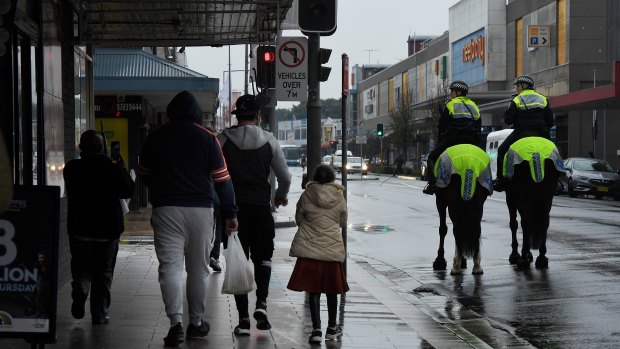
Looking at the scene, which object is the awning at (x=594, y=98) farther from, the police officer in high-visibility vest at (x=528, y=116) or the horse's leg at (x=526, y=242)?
the horse's leg at (x=526, y=242)

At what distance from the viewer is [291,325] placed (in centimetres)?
868

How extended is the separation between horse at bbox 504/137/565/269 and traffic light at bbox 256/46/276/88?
6690 millimetres

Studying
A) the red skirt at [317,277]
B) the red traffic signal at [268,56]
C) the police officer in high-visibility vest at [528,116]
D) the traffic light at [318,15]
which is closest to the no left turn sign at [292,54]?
the police officer in high-visibility vest at [528,116]

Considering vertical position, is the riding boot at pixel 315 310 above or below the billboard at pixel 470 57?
below

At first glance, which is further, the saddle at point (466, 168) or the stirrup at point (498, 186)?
the stirrup at point (498, 186)

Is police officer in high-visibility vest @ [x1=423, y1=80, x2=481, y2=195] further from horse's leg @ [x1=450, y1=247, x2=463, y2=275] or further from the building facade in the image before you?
the building facade

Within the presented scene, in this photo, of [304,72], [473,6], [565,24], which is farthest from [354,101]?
[304,72]

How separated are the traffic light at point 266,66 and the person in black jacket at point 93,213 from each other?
10247 millimetres

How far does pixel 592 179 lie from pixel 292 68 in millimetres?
25167

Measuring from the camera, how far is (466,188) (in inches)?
484

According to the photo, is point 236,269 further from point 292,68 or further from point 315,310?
point 292,68

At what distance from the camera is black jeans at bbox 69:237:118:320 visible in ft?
27.6

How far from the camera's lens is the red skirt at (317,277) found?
26.1 feet

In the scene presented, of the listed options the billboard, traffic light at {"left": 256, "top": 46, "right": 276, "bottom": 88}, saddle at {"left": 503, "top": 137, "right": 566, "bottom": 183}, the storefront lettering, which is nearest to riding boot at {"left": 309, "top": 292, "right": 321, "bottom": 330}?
saddle at {"left": 503, "top": 137, "right": 566, "bottom": 183}
